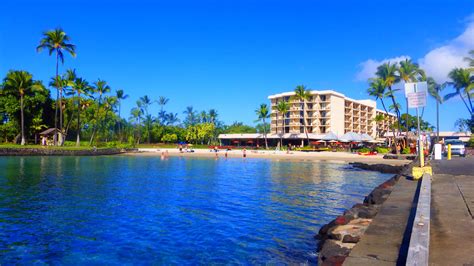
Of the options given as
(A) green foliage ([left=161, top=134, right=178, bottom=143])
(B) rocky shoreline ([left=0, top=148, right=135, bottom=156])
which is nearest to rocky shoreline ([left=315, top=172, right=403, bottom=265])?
(B) rocky shoreline ([left=0, top=148, right=135, bottom=156])

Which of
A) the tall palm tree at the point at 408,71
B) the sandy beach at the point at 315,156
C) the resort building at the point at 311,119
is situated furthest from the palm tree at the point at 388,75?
the resort building at the point at 311,119

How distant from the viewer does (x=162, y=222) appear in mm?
11305

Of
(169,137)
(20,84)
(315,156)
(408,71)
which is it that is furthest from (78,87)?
(408,71)

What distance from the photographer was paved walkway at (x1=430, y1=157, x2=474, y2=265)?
5287 mm

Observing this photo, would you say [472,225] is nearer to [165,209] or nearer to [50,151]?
[165,209]

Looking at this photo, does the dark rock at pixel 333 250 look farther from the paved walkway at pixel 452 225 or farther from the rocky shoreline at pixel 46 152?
the rocky shoreline at pixel 46 152

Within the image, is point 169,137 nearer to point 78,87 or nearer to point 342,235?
point 78,87

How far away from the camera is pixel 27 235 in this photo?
9.48 metres

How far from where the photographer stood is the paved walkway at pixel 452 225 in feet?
17.3

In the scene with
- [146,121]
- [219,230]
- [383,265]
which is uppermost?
[146,121]

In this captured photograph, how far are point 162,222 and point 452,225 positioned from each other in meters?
7.93

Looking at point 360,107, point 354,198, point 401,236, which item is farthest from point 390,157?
point 360,107

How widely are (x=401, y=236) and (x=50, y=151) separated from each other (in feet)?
178

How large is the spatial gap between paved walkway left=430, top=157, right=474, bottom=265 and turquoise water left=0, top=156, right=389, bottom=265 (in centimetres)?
271
